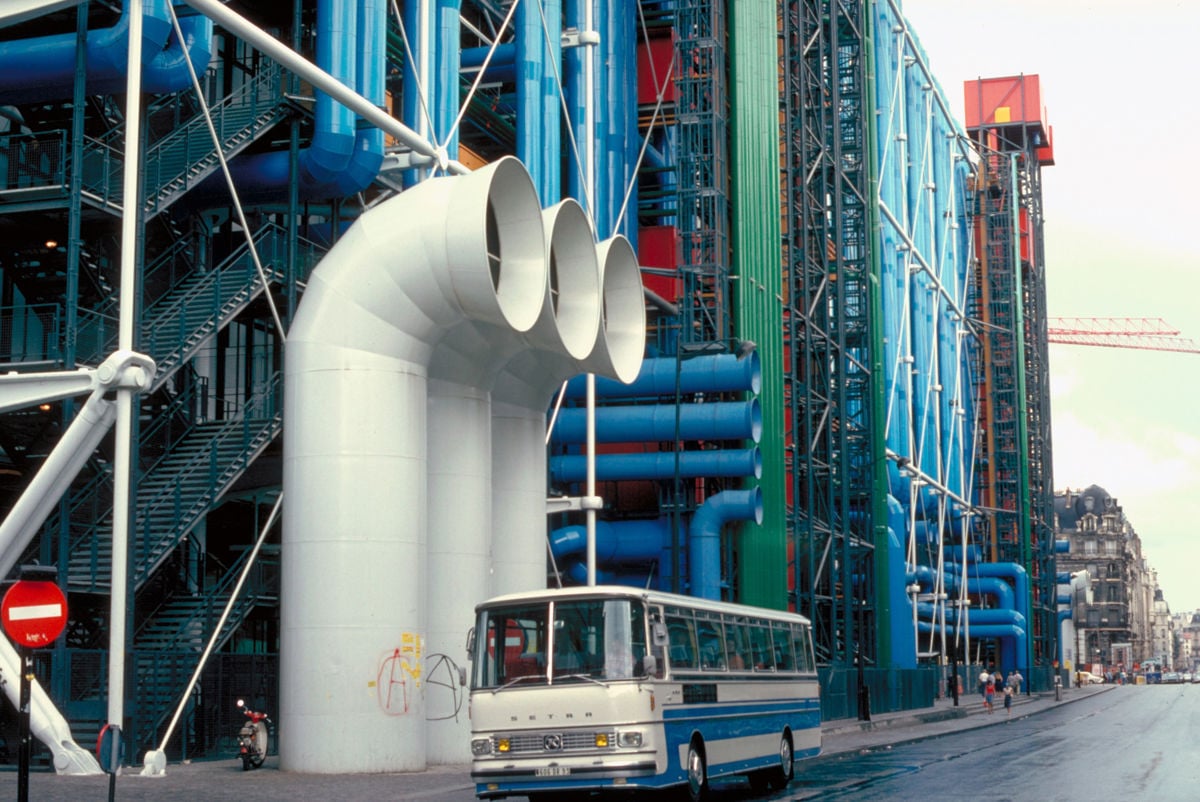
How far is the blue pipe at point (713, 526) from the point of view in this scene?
133ft

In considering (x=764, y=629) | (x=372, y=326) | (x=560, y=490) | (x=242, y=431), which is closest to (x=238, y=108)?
(x=242, y=431)

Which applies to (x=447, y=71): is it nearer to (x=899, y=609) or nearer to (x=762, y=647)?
(x=762, y=647)

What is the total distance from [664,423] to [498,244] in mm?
15205

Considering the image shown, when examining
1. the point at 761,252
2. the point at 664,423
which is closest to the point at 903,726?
the point at 664,423

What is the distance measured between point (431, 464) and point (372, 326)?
272 cm

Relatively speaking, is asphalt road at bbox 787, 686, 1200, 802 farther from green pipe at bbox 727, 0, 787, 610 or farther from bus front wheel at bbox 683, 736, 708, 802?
green pipe at bbox 727, 0, 787, 610

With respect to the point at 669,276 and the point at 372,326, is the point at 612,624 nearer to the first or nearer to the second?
the point at 372,326

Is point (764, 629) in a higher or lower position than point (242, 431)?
lower

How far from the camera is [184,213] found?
31.5 metres

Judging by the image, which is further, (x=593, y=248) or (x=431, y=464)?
(x=593, y=248)

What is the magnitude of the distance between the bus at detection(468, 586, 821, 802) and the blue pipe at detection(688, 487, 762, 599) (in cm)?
2022

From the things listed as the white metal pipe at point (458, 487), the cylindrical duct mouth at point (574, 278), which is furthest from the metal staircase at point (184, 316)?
the cylindrical duct mouth at point (574, 278)

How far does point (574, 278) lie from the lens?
1090 inches

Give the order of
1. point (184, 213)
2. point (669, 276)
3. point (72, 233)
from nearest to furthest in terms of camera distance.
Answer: point (72, 233) < point (184, 213) < point (669, 276)
